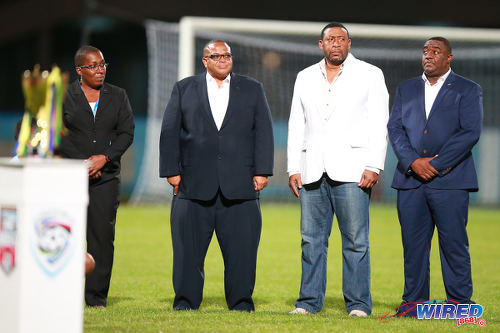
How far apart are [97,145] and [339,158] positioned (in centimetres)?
183

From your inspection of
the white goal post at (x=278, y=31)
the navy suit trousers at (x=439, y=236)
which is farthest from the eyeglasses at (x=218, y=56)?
the white goal post at (x=278, y=31)

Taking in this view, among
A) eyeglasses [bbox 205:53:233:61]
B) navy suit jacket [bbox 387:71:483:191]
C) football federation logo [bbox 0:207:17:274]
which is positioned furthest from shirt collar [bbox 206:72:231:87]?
football federation logo [bbox 0:207:17:274]

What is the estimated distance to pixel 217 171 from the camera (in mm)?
5605

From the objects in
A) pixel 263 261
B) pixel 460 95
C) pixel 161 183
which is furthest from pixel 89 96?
pixel 161 183

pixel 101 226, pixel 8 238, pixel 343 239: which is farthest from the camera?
pixel 101 226

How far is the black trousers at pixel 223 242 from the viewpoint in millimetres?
5664

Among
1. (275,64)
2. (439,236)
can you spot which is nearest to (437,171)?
(439,236)

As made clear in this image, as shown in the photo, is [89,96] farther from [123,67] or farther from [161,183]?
[123,67]

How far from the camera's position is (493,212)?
16.7 metres

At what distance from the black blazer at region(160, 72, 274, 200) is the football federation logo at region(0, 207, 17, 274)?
1.74m

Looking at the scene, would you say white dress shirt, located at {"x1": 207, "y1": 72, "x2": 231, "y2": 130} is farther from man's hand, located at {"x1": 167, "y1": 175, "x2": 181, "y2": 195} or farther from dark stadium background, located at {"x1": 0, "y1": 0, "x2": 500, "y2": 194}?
dark stadium background, located at {"x1": 0, "y1": 0, "x2": 500, "y2": 194}

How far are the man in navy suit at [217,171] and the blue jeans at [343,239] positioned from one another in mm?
365

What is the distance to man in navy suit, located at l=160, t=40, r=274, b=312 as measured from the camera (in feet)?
18.4

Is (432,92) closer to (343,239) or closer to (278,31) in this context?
(343,239)
